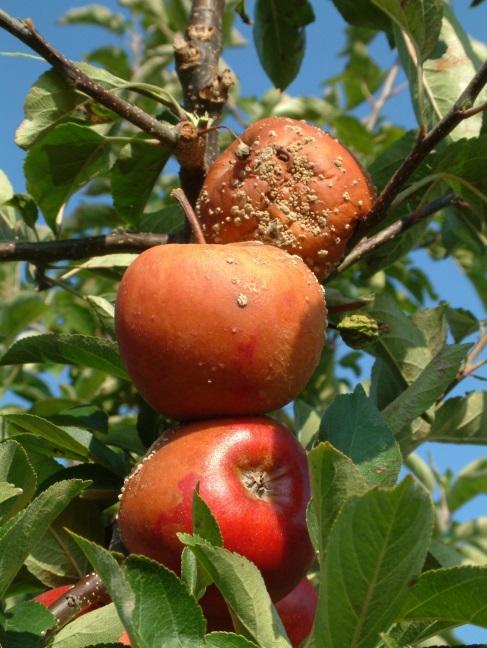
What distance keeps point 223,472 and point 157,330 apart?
0.16 meters

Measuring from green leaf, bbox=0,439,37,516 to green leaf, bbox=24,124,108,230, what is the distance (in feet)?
1.76

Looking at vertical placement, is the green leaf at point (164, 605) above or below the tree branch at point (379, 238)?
below

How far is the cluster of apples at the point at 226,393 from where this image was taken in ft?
2.96

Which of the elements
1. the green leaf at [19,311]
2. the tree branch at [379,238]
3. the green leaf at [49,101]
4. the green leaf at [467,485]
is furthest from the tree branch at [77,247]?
the green leaf at [467,485]

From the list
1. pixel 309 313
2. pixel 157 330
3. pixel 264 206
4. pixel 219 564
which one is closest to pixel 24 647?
pixel 219 564

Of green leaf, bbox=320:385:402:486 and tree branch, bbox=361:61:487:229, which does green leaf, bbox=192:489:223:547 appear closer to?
green leaf, bbox=320:385:402:486

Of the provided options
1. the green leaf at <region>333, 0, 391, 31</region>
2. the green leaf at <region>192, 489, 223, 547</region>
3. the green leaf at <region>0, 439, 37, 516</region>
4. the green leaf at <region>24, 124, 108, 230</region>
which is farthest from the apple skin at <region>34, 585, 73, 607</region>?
the green leaf at <region>333, 0, 391, 31</region>

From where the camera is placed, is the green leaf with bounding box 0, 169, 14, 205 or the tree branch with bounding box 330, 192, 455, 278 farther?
the green leaf with bounding box 0, 169, 14, 205

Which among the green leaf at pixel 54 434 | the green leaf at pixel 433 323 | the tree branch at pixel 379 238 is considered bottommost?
the green leaf at pixel 54 434

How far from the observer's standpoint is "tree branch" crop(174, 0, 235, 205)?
136 centimetres

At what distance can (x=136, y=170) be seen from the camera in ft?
4.53

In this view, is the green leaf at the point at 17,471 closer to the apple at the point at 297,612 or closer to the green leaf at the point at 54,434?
the green leaf at the point at 54,434

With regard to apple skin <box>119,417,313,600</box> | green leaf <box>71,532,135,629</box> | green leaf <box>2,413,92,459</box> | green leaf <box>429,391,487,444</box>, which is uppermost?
green leaf <box>71,532,135,629</box>

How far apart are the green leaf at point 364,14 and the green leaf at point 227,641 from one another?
3.93 feet
